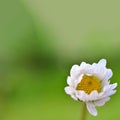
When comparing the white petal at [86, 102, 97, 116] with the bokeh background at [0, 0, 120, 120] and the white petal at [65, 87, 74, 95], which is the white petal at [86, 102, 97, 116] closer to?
the white petal at [65, 87, 74, 95]

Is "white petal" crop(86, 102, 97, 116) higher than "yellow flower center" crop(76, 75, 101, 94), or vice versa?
"yellow flower center" crop(76, 75, 101, 94)

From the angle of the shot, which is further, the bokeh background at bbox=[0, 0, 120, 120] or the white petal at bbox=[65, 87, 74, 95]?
the bokeh background at bbox=[0, 0, 120, 120]

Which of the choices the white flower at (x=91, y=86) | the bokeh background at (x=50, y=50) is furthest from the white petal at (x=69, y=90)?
the bokeh background at (x=50, y=50)

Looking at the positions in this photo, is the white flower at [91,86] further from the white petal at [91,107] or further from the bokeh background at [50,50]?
the bokeh background at [50,50]

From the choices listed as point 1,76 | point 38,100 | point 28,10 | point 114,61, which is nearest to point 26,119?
point 38,100

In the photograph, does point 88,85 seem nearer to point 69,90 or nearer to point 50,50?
point 69,90

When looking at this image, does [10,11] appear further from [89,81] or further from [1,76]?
[89,81]

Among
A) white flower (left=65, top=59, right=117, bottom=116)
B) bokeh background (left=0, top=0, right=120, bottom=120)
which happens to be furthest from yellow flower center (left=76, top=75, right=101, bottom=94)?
bokeh background (left=0, top=0, right=120, bottom=120)
